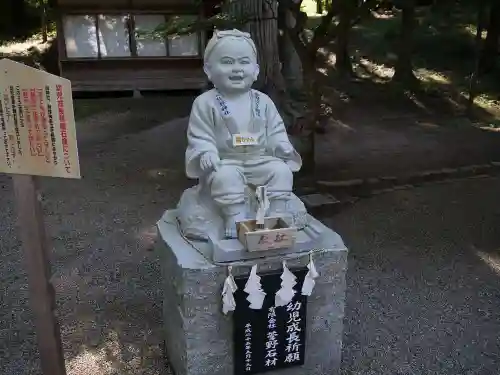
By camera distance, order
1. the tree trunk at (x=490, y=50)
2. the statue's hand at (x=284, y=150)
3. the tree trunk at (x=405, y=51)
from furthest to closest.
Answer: the tree trunk at (x=490, y=50), the tree trunk at (x=405, y=51), the statue's hand at (x=284, y=150)

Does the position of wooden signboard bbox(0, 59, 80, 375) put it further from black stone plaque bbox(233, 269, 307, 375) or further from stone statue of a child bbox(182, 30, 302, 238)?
black stone plaque bbox(233, 269, 307, 375)

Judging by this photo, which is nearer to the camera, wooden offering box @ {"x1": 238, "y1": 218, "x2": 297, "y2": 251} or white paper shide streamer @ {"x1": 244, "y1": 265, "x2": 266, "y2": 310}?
wooden offering box @ {"x1": 238, "y1": 218, "x2": 297, "y2": 251}

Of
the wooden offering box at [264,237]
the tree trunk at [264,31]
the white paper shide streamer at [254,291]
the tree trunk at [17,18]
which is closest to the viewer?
the wooden offering box at [264,237]

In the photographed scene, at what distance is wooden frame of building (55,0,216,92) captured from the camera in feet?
39.8

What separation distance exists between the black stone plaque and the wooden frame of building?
979cm

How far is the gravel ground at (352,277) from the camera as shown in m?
3.91

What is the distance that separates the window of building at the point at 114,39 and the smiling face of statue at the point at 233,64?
913cm

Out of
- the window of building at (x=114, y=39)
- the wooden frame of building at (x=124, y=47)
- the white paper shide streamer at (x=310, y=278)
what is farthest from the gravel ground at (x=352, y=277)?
the window of building at (x=114, y=39)

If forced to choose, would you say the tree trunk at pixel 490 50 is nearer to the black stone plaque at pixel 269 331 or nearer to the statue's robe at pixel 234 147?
the statue's robe at pixel 234 147

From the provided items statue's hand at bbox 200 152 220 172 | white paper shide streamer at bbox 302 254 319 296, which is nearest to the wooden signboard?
statue's hand at bbox 200 152 220 172

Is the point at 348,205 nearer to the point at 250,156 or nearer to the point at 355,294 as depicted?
the point at 355,294

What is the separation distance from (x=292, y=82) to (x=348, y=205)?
140 inches

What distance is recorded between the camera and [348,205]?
6.82 metres

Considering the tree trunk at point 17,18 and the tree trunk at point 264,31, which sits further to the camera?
the tree trunk at point 17,18
